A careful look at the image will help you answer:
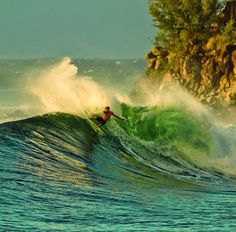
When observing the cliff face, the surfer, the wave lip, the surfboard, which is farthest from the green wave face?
the cliff face

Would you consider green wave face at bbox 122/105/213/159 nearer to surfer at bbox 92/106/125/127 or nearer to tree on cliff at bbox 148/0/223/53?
surfer at bbox 92/106/125/127

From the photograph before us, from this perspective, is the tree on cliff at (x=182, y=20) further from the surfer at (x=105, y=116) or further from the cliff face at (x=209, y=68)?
the surfer at (x=105, y=116)

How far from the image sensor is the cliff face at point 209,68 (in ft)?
169

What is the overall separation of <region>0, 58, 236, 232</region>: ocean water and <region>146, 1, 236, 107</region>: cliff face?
657 inches

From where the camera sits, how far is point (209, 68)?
53.1 meters

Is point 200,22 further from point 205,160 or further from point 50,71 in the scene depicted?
point 205,160

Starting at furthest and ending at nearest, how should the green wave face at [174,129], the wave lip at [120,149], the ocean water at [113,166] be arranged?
the green wave face at [174,129] → the wave lip at [120,149] → the ocean water at [113,166]

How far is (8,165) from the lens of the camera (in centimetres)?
1952

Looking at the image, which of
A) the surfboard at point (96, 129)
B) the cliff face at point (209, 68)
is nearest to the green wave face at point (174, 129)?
the surfboard at point (96, 129)

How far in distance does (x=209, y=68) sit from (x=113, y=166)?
103 ft

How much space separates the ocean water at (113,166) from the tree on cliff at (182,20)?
68.3 feet

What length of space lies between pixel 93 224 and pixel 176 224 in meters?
1.79

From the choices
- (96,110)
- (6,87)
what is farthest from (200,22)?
(6,87)

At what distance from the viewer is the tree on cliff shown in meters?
57.1
